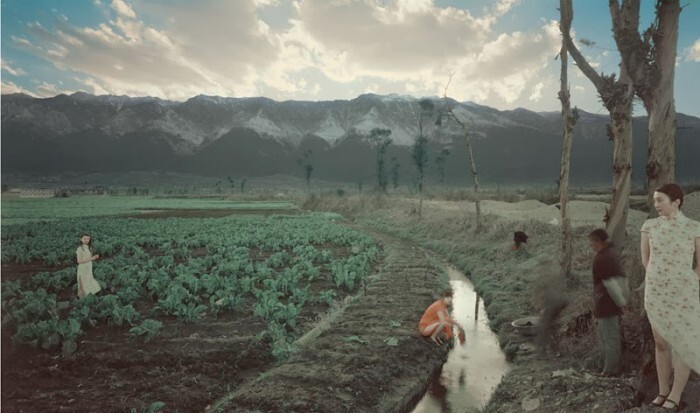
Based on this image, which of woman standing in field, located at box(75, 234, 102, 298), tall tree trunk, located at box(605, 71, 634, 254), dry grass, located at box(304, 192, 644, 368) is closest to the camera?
tall tree trunk, located at box(605, 71, 634, 254)

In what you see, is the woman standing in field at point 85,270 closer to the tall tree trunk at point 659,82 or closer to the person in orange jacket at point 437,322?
the person in orange jacket at point 437,322

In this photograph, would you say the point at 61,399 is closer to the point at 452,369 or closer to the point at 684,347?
the point at 452,369

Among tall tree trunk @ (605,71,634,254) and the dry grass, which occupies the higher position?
tall tree trunk @ (605,71,634,254)

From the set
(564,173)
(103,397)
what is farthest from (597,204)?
(103,397)

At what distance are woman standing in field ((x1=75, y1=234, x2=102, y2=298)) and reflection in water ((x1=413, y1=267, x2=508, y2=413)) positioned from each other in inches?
339

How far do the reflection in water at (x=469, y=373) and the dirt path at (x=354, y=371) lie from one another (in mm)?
270

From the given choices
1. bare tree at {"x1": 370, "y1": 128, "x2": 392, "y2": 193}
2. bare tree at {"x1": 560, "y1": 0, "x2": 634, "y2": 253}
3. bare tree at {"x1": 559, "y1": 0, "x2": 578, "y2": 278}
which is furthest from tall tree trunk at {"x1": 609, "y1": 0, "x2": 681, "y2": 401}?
bare tree at {"x1": 370, "y1": 128, "x2": 392, "y2": 193}

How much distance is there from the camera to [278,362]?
7.88 m

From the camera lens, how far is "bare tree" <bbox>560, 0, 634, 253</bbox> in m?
7.50

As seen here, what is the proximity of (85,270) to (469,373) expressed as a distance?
9610mm

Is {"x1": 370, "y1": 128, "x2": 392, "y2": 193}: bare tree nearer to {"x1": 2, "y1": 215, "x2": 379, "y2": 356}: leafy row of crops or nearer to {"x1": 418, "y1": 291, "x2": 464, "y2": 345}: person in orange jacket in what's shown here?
{"x1": 2, "y1": 215, "x2": 379, "y2": 356}: leafy row of crops

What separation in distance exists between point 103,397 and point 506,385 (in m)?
6.61

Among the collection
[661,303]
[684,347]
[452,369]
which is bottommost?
[452,369]

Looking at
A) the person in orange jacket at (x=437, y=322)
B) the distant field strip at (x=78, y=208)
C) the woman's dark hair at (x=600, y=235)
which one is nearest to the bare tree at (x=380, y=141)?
the distant field strip at (x=78, y=208)
